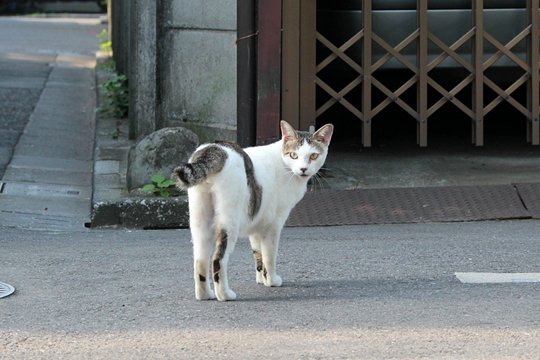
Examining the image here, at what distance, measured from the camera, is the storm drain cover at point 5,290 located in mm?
6410

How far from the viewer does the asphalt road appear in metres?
5.36

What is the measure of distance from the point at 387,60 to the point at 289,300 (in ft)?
13.3

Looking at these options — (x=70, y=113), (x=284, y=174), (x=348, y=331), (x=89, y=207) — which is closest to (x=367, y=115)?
(x=89, y=207)

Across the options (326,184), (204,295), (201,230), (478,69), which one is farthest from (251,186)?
(478,69)

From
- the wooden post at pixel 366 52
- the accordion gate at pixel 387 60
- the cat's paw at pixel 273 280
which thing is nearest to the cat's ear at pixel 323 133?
the cat's paw at pixel 273 280

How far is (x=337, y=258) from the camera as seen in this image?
7426 millimetres

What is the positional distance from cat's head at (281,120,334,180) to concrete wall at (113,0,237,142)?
3331 mm

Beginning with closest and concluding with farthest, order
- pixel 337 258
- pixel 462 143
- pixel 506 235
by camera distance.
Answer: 1. pixel 337 258
2. pixel 506 235
3. pixel 462 143

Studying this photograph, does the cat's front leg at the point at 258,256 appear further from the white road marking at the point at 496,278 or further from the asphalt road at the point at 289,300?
the white road marking at the point at 496,278

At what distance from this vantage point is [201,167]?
5.97m

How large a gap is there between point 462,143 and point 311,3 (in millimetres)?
2637

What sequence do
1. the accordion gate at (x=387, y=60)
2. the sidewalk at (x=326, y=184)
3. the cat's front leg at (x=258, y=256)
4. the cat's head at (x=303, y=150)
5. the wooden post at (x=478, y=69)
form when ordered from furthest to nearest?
the wooden post at (x=478, y=69) < the accordion gate at (x=387, y=60) < the sidewalk at (x=326, y=184) < the cat's front leg at (x=258, y=256) < the cat's head at (x=303, y=150)

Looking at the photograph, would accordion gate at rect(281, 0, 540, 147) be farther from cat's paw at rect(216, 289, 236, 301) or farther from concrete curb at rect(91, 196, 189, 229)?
cat's paw at rect(216, 289, 236, 301)

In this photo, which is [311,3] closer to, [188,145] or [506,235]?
[188,145]
